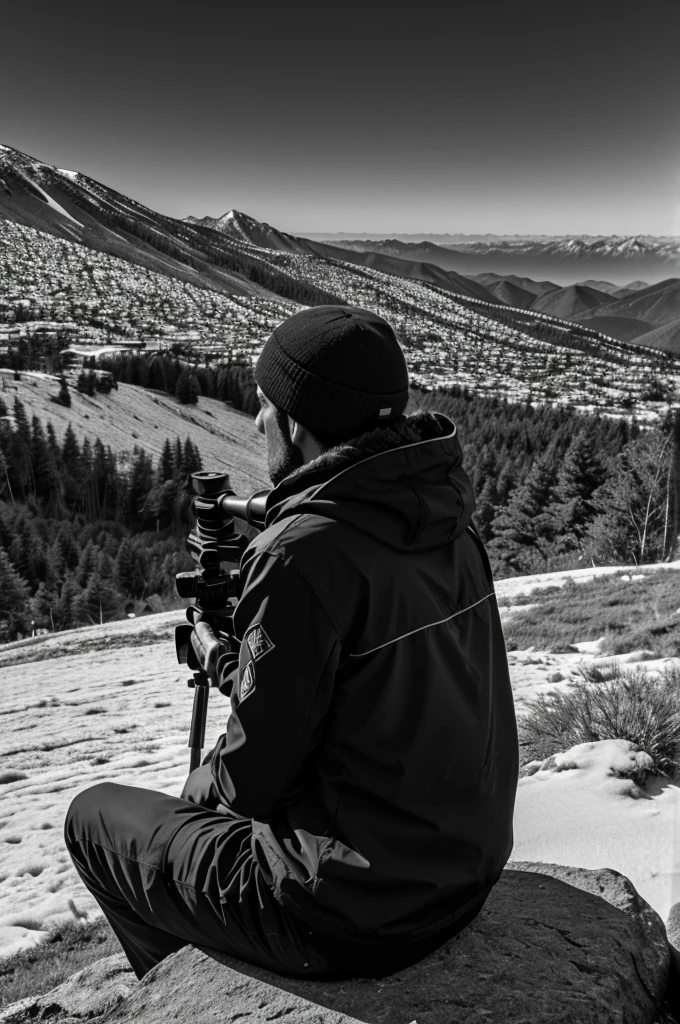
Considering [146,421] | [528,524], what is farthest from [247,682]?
[146,421]

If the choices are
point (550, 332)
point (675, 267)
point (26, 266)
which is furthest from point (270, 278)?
point (675, 267)

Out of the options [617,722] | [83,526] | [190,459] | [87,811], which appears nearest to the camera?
[87,811]

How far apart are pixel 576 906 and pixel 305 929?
908 millimetres

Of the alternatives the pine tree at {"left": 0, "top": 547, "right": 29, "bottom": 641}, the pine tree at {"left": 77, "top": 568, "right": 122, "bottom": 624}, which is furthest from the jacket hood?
the pine tree at {"left": 77, "top": 568, "right": 122, "bottom": 624}

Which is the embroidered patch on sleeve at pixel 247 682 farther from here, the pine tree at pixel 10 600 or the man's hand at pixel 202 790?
the pine tree at pixel 10 600

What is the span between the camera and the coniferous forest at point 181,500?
2958 cm

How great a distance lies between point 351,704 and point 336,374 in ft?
2.41

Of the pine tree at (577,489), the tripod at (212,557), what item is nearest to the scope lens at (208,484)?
the tripod at (212,557)

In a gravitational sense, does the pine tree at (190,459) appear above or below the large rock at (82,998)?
below

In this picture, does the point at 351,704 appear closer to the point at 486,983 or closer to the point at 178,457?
the point at 486,983

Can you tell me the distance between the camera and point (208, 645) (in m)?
2.00

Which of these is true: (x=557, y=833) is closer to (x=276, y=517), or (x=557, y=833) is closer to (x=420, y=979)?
(x=420, y=979)

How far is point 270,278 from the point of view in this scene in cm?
18075

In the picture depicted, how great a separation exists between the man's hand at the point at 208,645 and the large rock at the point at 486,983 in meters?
0.73
